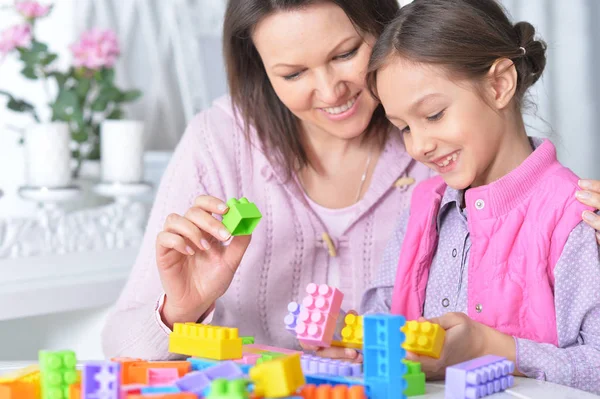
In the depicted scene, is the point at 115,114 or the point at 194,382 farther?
the point at 115,114

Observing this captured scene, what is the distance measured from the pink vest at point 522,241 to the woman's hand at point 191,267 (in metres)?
0.37

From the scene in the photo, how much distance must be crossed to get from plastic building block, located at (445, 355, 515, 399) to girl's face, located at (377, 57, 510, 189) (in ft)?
1.28

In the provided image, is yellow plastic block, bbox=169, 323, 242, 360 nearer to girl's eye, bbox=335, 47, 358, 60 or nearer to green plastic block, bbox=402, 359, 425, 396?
green plastic block, bbox=402, 359, 425, 396

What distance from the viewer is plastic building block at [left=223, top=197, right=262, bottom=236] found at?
3.76 feet

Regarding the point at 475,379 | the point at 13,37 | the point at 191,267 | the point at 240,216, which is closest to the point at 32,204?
the point at 13,37

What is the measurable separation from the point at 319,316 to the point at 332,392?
0.78 ft

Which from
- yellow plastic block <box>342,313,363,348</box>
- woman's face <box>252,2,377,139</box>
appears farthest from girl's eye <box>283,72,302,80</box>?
yellow plastic block <box>342,313,363,348</box>

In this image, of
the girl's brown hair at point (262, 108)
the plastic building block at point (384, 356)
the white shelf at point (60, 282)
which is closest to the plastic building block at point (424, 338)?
the plastic building block at point (384, 356)

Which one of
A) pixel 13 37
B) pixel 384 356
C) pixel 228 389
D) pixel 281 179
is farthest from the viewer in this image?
pixel 13 37

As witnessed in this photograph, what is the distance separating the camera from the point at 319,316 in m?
1.10

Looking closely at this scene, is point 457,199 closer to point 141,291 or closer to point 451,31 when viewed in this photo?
point 451,31

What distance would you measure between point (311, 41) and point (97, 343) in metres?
1.02

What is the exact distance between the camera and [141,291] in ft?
5.14

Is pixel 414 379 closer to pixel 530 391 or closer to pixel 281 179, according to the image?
pixel 530 391
